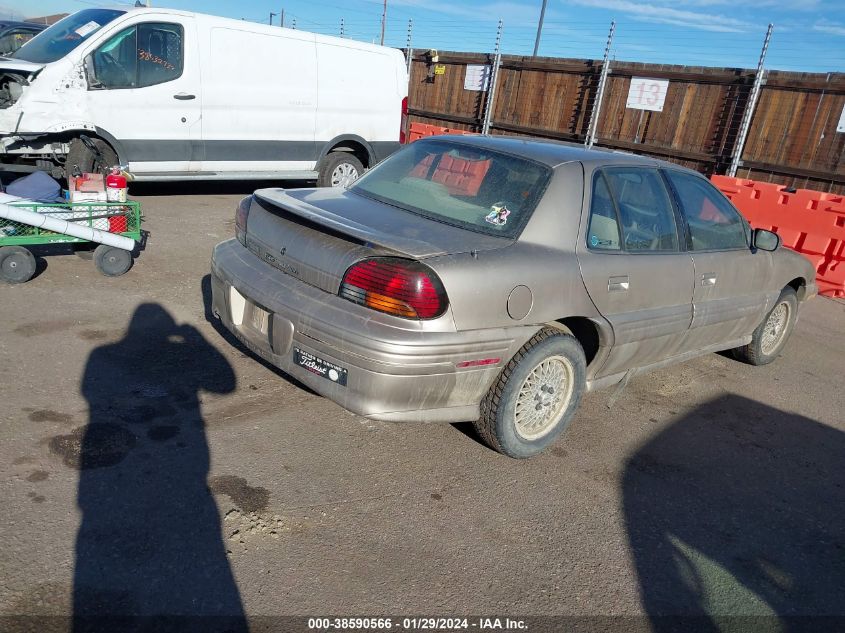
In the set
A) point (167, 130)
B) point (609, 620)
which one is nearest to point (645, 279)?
point (609, 620)

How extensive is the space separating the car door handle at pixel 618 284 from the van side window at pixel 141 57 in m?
6.42

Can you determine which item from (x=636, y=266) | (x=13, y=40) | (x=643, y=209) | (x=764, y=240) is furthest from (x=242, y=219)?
(x=13, y=40)

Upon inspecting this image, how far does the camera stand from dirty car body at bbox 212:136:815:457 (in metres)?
3.13

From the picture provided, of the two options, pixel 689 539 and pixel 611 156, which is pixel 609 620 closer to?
pixel 689 539

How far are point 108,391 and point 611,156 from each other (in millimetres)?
3263

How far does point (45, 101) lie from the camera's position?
23.8 feet

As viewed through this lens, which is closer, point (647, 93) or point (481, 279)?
point (481, 279)

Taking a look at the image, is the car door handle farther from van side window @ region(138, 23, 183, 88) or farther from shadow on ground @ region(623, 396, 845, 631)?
van side window @ region(138, 23, 183, 88)

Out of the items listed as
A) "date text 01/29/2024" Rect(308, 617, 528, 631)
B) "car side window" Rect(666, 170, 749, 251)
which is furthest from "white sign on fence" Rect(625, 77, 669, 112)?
"date text 01/29/2024" Rect(308, 617, 528, 631)

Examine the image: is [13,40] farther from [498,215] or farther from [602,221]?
[602,221]

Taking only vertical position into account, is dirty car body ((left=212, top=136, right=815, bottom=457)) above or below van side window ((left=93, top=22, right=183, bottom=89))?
below

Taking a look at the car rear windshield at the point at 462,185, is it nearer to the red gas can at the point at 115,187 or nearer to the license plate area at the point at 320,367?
the license plate area at the point at 320,367

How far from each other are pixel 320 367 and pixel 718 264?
A: 9.33 feet

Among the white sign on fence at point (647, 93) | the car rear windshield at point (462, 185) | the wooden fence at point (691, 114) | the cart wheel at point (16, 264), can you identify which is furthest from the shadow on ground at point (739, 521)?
the white sign on fence at point (647, 93)
